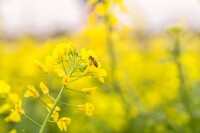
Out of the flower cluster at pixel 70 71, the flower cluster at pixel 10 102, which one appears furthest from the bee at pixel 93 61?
the flower cluster at pixel 10 102

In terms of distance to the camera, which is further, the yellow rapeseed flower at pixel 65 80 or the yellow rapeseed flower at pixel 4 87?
the yellow rapeseed flower at pixel 4 87

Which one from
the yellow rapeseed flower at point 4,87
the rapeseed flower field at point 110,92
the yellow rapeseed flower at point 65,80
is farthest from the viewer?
the rapeseed flower field at point 110,92

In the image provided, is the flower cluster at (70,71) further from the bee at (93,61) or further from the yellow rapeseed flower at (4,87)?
the yellow rapeseed flower at (4,87)

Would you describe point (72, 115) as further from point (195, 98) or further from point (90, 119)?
point (195, 98)

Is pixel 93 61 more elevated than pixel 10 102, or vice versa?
pixel 93 61

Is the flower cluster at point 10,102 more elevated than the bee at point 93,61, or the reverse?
the bee at point 93,61

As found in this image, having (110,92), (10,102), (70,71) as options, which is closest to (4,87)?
(10,102)

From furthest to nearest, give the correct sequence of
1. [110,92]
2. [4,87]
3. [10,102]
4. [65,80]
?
[110,92]
[10,102]
[4,87]
[65,80]

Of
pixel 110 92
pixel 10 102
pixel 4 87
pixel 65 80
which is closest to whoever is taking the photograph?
pixel 65 80

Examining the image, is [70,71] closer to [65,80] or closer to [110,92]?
[65,80]

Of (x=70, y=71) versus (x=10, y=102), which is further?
(x=10, y=102)

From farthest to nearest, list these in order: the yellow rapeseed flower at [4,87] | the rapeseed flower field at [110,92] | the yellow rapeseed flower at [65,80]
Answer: the rapeseed flower field at [110,92], the yellow rapeseed flower at [4,87], the yellow rapeseed flower at [65,80]

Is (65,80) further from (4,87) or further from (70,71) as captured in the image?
(4,87)

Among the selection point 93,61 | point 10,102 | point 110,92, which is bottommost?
point 110,92
